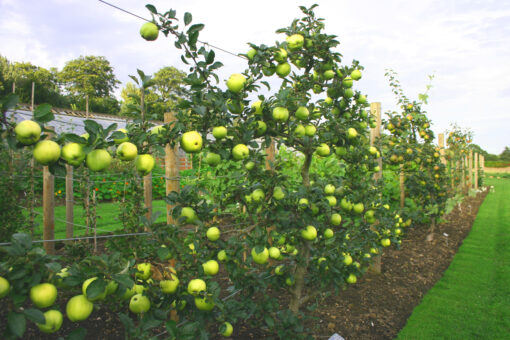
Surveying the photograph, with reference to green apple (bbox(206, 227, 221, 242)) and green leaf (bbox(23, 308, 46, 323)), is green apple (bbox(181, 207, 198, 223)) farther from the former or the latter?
green leaf (bbox(23, 308, 46, 323))

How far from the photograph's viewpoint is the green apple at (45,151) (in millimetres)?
988

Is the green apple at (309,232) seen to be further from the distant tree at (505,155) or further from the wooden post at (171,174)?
the distant tree at (505,155)

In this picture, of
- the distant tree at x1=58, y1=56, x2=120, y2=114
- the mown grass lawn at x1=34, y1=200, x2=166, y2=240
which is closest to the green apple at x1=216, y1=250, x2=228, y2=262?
the mown grass lawn at x1=34, y1=200, x2=166, y2=240

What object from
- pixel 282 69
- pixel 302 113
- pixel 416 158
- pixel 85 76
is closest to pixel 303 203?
pixel 302 113

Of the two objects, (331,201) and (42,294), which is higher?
(331,201)

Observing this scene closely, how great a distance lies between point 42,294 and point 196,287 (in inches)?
23.6

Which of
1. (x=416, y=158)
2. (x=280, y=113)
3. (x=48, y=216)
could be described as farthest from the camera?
(x=416, y=158)

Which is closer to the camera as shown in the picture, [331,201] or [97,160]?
[97,160]

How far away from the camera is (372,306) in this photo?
3.09 m

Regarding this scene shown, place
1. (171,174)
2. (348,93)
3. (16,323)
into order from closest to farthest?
(16,323) < (348,93) < (171,174)

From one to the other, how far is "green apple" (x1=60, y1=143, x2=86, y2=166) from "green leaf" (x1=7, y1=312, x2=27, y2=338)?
0.45 meters

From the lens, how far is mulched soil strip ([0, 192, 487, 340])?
2611mm

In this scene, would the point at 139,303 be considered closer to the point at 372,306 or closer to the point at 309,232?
the point at 309,232

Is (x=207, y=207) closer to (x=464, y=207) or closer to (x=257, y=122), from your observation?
(x=257, y=122)
